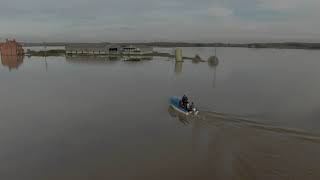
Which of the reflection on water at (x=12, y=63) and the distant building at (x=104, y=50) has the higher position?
the distant building at (x=104, y=50)

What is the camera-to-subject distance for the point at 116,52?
98.4 m

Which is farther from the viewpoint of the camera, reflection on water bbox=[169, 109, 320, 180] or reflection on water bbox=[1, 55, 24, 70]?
reflection on water bbox=[1, 55, 24, 70]

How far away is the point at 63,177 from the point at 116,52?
8686 centimetres

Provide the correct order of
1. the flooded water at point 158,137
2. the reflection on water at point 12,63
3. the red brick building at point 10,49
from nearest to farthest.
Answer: the flooded water at point 158,137
the reflection on water at point 12,63
the red brick building at point 10,49

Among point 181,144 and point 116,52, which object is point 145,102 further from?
point 116,52

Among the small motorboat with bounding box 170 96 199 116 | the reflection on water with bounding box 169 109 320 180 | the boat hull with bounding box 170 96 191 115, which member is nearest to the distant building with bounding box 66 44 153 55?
the boat hull with bounding box 170 96 191 115

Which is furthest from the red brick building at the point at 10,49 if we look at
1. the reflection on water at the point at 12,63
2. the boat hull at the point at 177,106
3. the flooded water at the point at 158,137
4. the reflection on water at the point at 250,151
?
the reflection on water at the point at 250,151

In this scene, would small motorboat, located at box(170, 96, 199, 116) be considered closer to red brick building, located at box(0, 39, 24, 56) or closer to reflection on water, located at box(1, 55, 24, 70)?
reflection on water, located at box(1, 55, 24, 70)

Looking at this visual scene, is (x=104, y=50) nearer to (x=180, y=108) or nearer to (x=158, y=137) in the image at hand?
(x=180, y=108)

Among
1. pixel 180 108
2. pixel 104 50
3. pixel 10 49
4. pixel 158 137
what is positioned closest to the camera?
pixel 158 137

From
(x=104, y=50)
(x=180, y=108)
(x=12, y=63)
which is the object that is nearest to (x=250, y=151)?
(x=180, y=108)

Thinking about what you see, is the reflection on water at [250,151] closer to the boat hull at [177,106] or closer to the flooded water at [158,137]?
the flooded water at [158,137]

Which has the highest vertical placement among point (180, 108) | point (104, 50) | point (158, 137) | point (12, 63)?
point (104, 50)

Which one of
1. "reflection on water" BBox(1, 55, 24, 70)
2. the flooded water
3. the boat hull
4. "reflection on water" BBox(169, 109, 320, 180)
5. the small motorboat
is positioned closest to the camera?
"reflection on water" BBox(169, 109, 320, 180)
